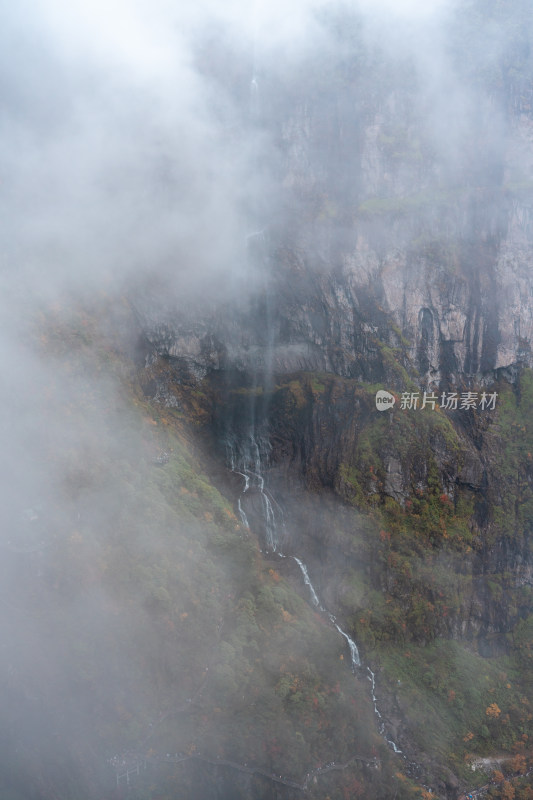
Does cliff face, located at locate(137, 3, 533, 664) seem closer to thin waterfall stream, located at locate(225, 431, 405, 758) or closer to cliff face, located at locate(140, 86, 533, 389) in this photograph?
cliff face, located at locate(140, 86, 533, 389)

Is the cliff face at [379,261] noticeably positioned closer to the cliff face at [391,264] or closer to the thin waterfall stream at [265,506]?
the cliff face at [391,264]

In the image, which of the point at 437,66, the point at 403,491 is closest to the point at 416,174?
the point at 437,66

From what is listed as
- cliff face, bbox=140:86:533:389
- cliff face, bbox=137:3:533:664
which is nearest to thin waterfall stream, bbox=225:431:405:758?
cliff face, bbox=137:3:533:664

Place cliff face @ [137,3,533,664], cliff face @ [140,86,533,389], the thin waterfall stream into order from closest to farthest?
1. the thin waterfall stream
2. cliff face @ [137,3,533,664]
3. cliff face @ [140,86,533,389]

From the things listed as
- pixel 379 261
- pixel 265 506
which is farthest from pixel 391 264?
pixel 265 506

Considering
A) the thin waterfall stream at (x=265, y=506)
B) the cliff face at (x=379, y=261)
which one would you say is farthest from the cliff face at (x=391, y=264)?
the thin waterfall stream at (x=265, y=506)

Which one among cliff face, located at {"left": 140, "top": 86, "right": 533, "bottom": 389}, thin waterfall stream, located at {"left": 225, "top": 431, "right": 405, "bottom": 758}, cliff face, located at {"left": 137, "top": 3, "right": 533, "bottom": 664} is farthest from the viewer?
cliff face, located at {"left": 140, "top": 86, "right": 533, "bottom": 389}

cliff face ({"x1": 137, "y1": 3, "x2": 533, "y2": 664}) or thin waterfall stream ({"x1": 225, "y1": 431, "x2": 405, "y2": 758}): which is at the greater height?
cliff face ({"x1": 137, "y1": 3, "x2": 533, "y2": 664})

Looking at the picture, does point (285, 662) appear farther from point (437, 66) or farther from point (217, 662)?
point (437, 66)

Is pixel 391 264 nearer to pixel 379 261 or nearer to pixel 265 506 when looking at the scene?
pixel 379 261
